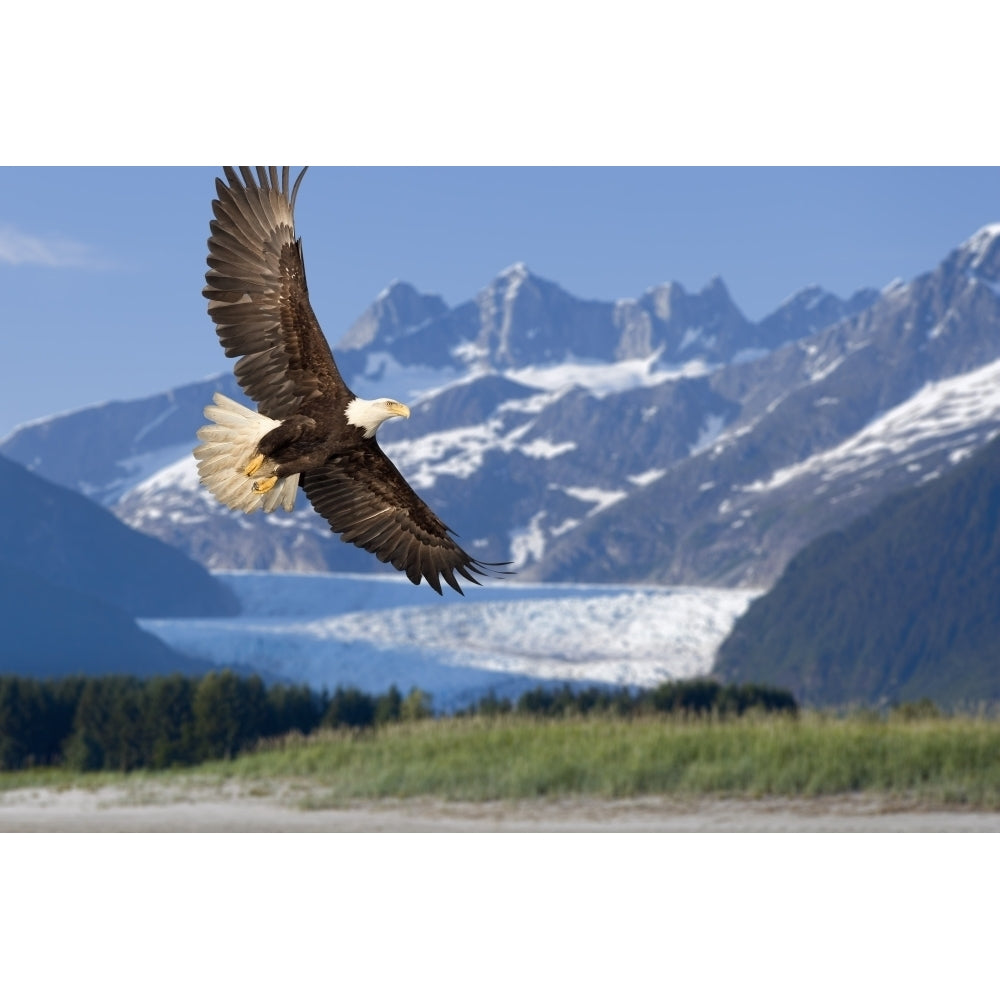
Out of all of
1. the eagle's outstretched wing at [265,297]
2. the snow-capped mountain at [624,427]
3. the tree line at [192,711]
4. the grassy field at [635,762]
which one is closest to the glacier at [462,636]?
the snow-capped mountain at [624,427]

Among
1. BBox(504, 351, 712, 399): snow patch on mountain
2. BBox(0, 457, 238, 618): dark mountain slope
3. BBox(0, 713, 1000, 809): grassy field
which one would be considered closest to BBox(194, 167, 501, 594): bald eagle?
BBox(0, 713, 1000, 809): grassy field

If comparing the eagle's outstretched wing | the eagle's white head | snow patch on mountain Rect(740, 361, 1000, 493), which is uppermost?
snow patch on mountain Rect(740, 361, 1000, 493)

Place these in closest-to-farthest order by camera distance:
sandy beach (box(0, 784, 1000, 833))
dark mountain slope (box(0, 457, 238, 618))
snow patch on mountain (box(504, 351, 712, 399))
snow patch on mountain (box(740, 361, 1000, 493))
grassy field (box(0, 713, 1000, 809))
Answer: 1. sandy beach (box(0, 784, 1000, 833))
2. grassy field (box(0, 713, 1000, 809))
3. dark mountain slope (box(0, 457, 238, 618))
4. snow patch on mountain (box(740, 361, 1000, 493))
5. snow patch on mountain (box(504, 351, 712, 399))

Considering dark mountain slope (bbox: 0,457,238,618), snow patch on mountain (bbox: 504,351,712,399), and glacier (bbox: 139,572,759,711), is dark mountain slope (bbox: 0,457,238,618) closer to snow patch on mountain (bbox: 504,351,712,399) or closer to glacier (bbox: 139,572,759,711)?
glacier (bbox: 139,572,759,711)

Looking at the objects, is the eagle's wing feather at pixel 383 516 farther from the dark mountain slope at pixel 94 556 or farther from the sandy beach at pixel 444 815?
the dark mountain slope at pixel 94 556

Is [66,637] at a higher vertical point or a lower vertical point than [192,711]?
higher

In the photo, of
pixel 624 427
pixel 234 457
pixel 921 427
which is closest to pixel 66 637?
pixel 234 457

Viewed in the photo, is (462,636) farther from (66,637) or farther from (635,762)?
(635,762)
